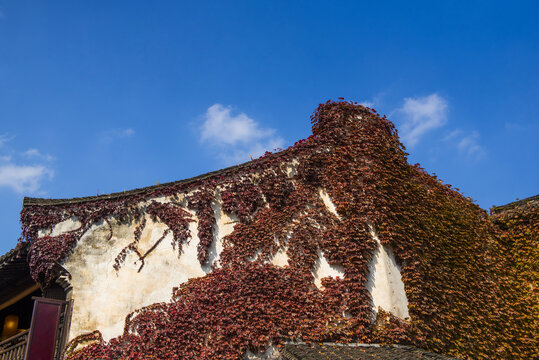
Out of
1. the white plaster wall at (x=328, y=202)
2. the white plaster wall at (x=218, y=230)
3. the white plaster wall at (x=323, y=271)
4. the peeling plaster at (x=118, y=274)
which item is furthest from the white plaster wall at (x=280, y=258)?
the peeling plaster at (x=118, y=274)

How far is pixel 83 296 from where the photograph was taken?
31.7 ft

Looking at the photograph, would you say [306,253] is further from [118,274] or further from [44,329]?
[44,329]

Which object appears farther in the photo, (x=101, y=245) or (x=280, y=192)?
(x=280, y=192)

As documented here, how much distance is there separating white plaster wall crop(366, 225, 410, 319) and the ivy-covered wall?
65mm

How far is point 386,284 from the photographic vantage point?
31.8 feet

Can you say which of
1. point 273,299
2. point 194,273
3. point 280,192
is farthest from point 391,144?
point 194,273

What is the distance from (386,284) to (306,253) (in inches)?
74.1

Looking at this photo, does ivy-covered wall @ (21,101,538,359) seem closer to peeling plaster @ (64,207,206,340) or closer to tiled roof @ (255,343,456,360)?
peeling plaster @ (64,207,206,340)

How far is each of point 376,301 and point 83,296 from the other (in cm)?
636

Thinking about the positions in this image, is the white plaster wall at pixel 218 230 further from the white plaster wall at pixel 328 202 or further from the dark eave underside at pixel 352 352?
the dark eave underside at pixel 352 352

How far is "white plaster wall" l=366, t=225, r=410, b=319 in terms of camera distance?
31.2ft

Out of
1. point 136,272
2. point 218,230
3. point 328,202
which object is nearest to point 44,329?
point 136,272

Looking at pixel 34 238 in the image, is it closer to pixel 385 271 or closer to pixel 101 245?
pixel 101 245

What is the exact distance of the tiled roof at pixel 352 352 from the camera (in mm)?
8211
